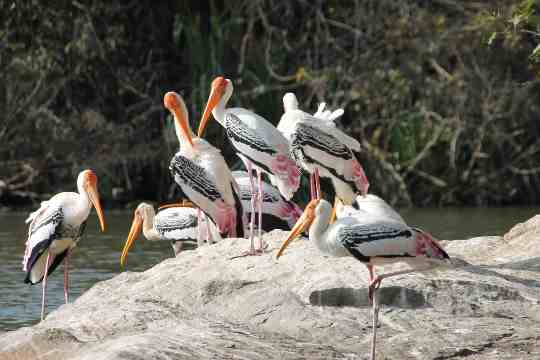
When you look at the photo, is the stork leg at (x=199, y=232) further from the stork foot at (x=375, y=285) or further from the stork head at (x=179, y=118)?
the stork foot at (x=375, y=285)

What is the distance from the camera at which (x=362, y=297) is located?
7367 mm

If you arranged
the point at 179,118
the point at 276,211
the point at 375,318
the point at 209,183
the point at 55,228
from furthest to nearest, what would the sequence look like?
1. the point at 276,211
2. the point at 179,118
3. the point at 209,183
4. the point at 55,228
5. the point at 375,318

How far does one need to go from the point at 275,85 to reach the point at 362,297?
1321cm

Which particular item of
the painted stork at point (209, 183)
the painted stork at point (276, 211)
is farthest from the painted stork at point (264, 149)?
the painted stork at point (276, 211)

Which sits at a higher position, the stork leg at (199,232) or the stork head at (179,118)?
the stork head at (179,118)

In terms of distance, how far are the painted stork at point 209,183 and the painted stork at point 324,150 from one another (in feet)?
2.24

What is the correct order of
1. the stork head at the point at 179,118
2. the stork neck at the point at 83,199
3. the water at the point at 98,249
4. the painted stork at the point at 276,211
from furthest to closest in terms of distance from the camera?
1. the painted stork at the point at 276,211
2. the water at the point at 98,249
3. the stork head at the point at 179,118
4. the stork neck at the point at 83,199

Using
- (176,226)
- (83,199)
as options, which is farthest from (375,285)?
(176,226)

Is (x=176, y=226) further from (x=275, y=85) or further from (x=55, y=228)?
(x=275, y=85)

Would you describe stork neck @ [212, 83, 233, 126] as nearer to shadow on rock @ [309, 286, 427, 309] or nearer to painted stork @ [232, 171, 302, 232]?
painted stork @ [232, 171, 302, 232]

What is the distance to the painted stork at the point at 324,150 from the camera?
359 inches

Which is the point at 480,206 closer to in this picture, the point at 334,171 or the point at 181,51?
the point at 181,51

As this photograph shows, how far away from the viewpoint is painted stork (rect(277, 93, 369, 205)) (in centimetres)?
912

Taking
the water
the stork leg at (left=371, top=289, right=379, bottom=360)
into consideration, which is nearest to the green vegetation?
the water
